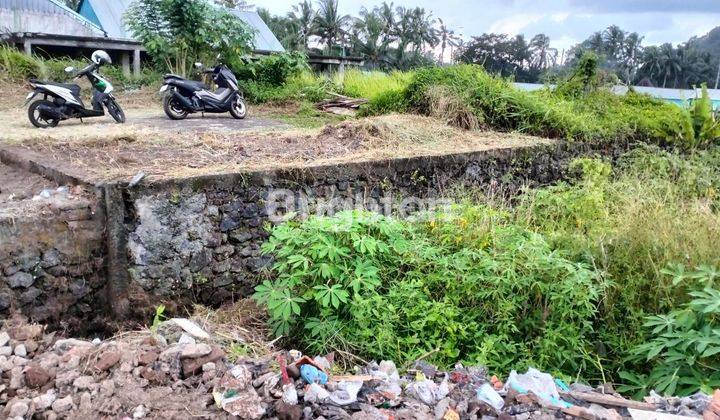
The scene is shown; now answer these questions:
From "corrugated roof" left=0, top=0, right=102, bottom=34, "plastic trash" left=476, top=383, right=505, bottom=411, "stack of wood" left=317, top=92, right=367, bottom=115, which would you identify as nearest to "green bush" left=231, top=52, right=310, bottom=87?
"stack of wood" left=317, top=92, right=367, bottom=115

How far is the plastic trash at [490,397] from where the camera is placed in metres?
2.53

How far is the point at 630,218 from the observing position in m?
4.08

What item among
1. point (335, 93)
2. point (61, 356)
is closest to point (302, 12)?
point (335, 93)

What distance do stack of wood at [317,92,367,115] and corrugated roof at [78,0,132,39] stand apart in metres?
9.47

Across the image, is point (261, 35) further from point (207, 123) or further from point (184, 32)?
point (207, 123)

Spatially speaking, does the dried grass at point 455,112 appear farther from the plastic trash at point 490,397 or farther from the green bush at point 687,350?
the plastic trash at point 490,397

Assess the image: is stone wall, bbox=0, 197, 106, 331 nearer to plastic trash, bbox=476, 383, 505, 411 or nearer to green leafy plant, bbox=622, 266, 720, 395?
plastic trash, bbox=476, 383, 505, 411

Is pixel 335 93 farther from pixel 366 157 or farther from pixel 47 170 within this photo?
pixel 47 170

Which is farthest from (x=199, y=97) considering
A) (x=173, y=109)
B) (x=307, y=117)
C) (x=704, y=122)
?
(x=704, y=122)

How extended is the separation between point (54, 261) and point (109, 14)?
16940 millimetres

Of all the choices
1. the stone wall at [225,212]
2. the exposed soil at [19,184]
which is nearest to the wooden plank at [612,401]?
the stone wall at [225,212]

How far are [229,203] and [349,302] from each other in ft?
5.59

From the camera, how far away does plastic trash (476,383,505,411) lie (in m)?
2.53

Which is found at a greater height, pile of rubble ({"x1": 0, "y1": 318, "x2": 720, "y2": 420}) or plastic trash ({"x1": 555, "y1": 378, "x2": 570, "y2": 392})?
pile of rubble ({"x1": 0, "y1": 318, "x2": 720, "y2": 420})
